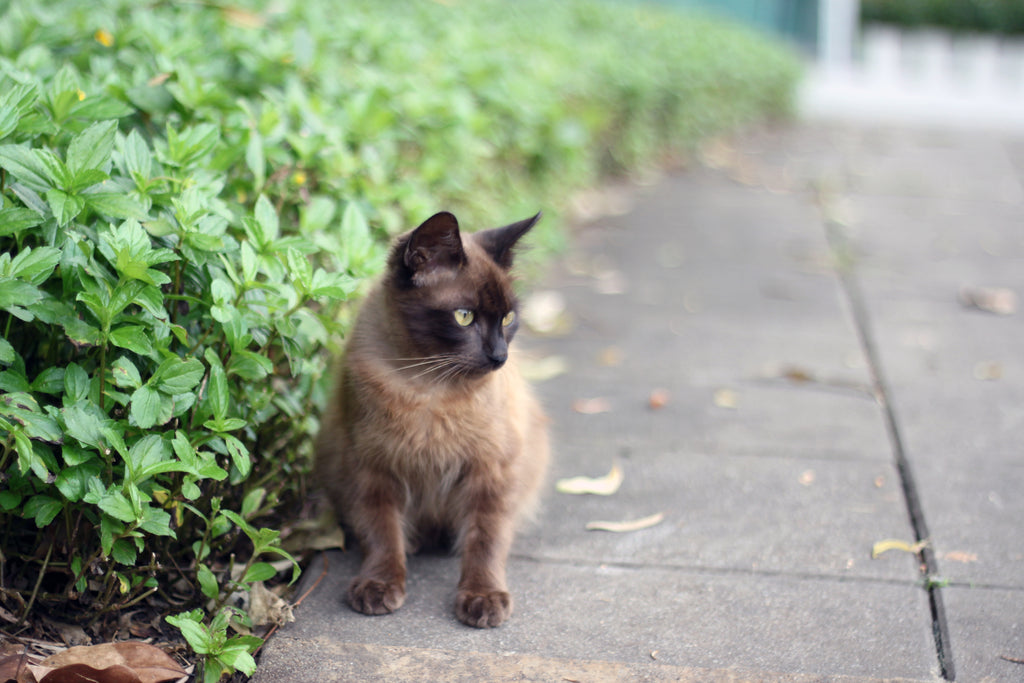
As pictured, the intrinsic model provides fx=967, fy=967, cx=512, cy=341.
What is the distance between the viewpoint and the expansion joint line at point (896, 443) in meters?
2.76

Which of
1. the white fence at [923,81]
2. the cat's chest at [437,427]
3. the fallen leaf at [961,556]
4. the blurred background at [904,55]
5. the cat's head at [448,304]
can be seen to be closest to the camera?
the cat's head at [448,304]

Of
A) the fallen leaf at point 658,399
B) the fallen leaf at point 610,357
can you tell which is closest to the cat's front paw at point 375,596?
the fallen leaf at point 658,399

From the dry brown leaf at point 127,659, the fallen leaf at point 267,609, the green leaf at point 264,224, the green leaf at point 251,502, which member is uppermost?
the green leaf at point 264,224

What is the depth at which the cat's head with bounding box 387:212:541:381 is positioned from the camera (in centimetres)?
272

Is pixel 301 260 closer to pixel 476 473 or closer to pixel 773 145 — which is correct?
pixel 476 473

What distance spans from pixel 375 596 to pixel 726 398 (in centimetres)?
213

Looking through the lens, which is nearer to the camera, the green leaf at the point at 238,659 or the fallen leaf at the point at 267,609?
the green leaf at the point at 238,659

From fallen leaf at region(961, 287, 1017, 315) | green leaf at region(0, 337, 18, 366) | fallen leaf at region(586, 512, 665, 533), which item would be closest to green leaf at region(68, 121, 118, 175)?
green leaf at region(0, 337, 18, 366)

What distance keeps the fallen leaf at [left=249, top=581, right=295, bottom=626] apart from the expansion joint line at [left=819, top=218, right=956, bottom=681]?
1794mm

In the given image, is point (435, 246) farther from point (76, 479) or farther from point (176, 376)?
point (76, 479)

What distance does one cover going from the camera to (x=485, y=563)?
289 cm

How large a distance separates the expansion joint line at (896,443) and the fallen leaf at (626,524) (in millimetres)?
876

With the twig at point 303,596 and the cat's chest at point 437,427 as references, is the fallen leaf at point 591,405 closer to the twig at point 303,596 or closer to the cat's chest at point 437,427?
the cat's chest at point 437,427

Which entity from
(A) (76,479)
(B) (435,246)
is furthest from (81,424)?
(B) (435,246)
